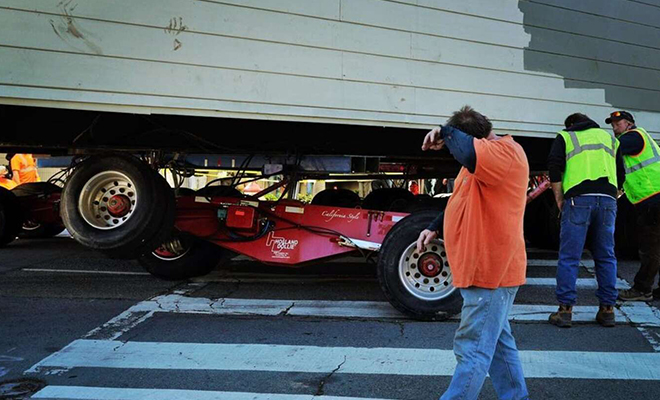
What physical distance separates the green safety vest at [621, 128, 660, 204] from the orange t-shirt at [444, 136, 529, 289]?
3.25 metres

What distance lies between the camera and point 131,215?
5094 mm

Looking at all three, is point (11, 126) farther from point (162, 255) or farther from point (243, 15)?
point (243, 15)

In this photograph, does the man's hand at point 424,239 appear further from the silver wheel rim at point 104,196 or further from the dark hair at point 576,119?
the silver wheel rim at point 104,196

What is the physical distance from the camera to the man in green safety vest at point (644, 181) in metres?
5.39

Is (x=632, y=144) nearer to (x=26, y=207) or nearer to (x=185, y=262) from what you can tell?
(x=185, y=262)

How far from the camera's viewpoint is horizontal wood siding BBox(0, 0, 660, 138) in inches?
173

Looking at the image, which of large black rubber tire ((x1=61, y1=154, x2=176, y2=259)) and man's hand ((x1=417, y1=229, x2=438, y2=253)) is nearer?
man's hand ((x1=417, y1=229, x2=438, y2=253))

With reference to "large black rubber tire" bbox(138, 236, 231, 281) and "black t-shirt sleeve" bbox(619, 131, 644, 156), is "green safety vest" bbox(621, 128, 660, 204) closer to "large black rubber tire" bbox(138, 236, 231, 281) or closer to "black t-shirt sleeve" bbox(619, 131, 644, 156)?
"black t-shirt sleeve" bbox(619, 131, 644, 156)

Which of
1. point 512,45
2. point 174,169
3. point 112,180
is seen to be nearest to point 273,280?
point 174,169

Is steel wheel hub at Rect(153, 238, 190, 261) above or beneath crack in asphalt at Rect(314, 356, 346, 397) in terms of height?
above

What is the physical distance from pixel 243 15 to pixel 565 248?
3149mm

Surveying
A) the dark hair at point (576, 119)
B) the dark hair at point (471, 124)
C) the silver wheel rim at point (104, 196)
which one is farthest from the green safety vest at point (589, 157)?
the silver wheel rim at point (104, 196)

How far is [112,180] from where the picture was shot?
524 centimetres

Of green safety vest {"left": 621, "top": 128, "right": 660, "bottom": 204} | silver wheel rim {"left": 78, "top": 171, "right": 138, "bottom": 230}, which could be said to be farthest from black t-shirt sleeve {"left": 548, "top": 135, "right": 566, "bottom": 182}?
silver wheel rim {"left": 78, "top": 171, "right": 138, "bottom": 230}
